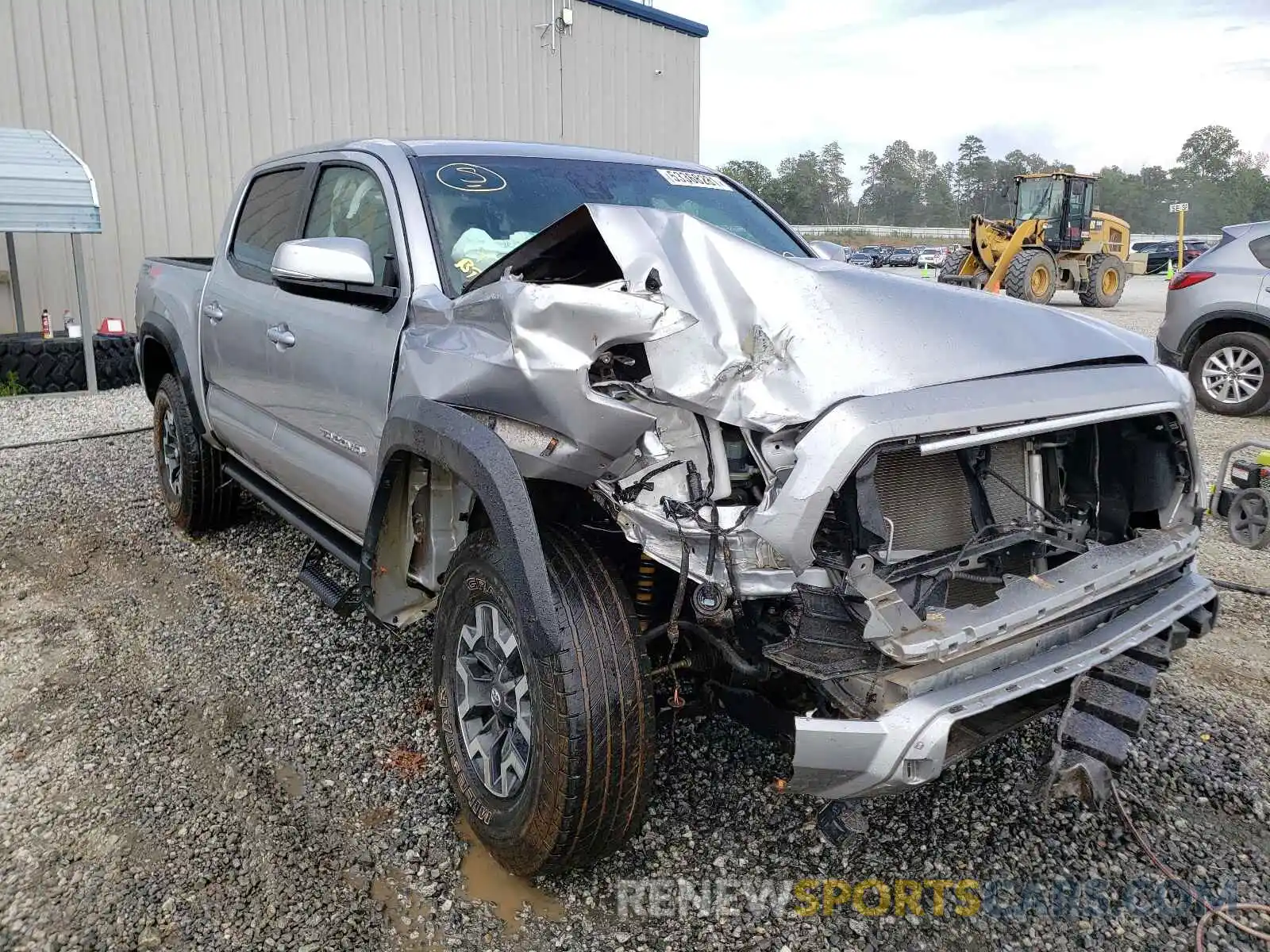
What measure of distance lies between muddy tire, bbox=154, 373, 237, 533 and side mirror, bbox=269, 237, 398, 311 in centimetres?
227

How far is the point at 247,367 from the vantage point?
414 centimetres

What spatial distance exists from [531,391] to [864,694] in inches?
40.7

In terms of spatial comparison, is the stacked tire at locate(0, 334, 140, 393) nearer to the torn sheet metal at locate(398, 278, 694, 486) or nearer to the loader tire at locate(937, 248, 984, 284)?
the torn sheet metal at locate(398, 278, 694, 486)

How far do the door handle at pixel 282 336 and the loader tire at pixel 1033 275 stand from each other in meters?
16.5

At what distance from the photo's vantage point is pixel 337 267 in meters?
2.94

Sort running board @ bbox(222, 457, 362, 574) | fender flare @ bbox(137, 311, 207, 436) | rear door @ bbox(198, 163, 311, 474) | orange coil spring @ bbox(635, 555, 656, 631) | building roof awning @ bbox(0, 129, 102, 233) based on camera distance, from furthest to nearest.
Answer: building roof awning @ bbox(0, 129, 102, 233) < fender flare @ bbox(137, 311, 207, 436) < rear door @ bbox(198, 163, 311, 474) < running board @ bbox(222, 457, 362, 574) < orange coil spring @ bbox(635, 555, 656, 631)

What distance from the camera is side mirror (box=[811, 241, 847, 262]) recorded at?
165 inches

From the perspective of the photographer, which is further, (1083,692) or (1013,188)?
(1013,188)

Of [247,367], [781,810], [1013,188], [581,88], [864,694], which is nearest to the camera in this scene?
[864,694]

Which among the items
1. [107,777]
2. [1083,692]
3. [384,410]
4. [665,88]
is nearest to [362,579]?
[384,410]

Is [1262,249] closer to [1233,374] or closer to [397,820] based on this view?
[1233,374]

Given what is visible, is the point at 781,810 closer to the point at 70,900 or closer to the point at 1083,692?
the point at 1083,692

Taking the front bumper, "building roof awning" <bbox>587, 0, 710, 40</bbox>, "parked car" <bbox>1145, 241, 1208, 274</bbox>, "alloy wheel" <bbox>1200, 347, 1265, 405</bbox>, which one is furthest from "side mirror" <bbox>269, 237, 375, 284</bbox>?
"parked car" <bbox>1145, 241, 1208, 274</bbox>

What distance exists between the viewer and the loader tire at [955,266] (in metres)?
19.9
